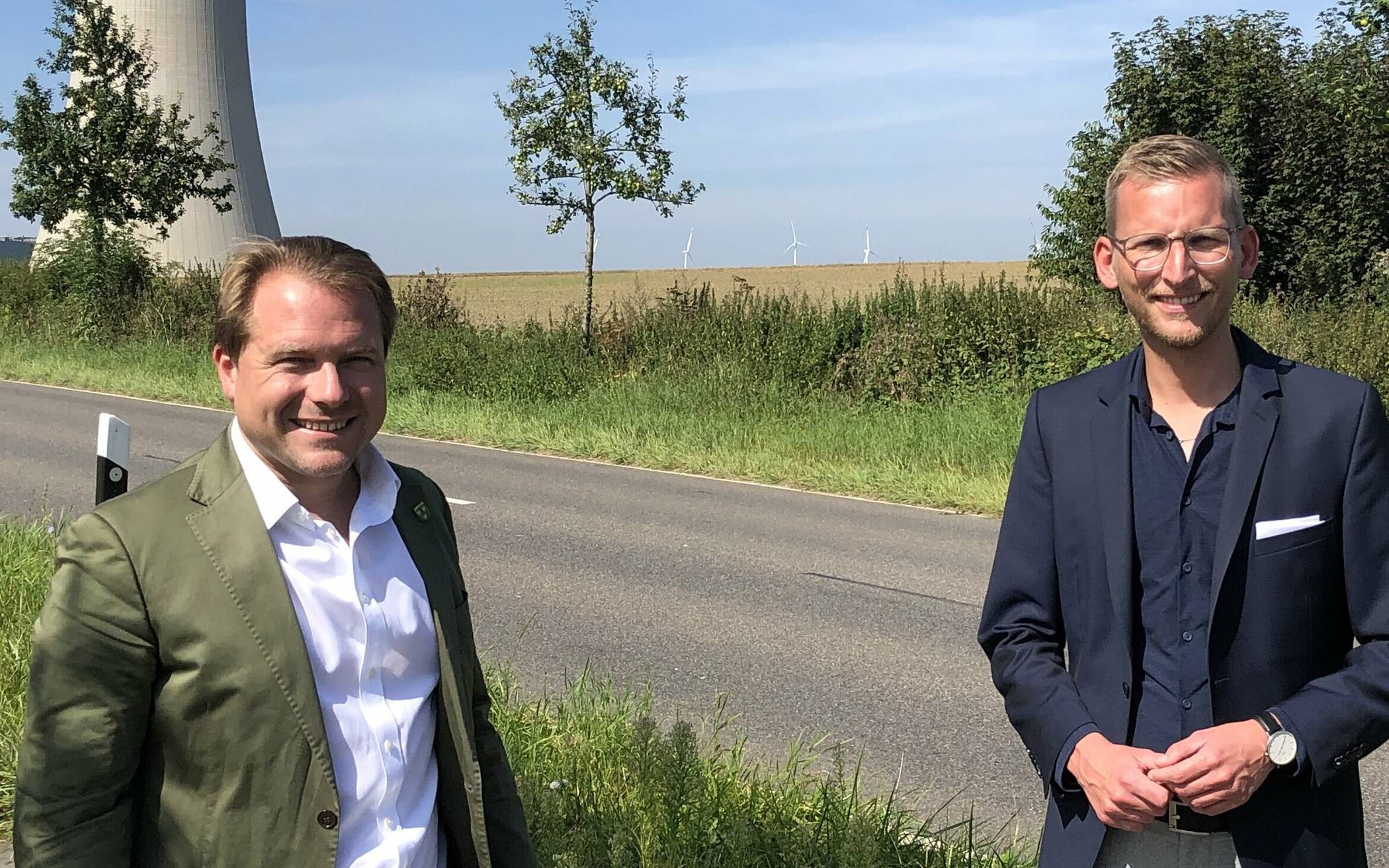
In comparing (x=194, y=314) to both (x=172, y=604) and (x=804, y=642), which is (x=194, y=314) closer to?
(x=804, y=642)

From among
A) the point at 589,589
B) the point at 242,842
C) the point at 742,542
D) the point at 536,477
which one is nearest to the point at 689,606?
the point at 589,589

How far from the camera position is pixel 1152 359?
2.24m

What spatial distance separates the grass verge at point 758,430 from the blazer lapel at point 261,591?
9.38m

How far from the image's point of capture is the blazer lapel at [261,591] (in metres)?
1.88

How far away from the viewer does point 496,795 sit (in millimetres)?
2246

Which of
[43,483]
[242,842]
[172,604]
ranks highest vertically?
[172,604]

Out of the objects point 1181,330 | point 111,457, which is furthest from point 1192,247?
point 111,457

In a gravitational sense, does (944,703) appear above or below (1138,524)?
below

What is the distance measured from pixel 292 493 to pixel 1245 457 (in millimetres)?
1411

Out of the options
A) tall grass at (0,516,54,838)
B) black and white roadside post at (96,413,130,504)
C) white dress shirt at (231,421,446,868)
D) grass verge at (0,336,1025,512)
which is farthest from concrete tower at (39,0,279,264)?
white dress shirt at (231,421,446,868)

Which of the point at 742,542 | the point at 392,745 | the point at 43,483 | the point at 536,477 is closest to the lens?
the point at 392,745

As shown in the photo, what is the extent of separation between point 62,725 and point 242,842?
0.28 metres

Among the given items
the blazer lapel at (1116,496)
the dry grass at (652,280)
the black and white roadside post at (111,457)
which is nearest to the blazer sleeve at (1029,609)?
the blazer lapel at (1116,496)

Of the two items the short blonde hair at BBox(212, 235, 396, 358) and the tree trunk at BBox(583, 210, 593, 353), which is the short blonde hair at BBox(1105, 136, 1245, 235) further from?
the tree trunk at BBox(583, 210, 593, 353)
